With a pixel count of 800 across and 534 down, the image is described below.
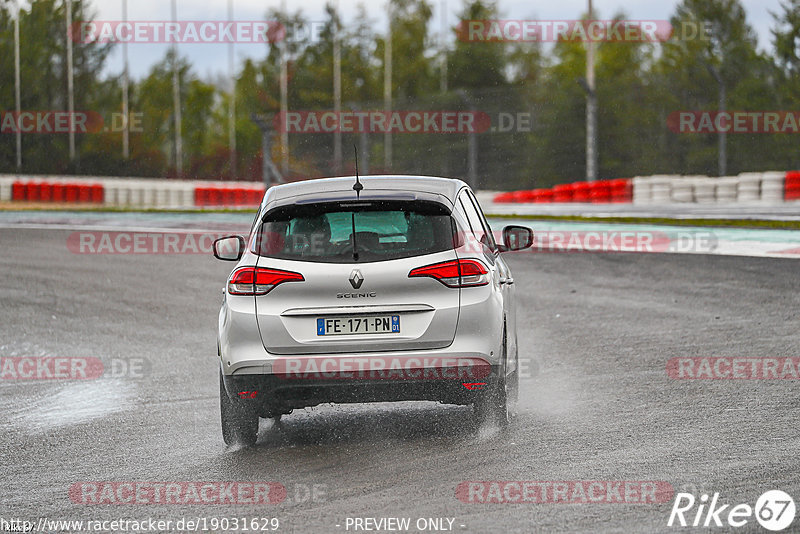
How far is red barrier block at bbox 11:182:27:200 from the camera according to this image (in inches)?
1827

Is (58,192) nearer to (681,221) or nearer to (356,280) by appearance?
(681,221)

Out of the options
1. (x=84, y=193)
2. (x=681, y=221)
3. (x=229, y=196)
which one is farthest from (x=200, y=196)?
(x=681, y=221)

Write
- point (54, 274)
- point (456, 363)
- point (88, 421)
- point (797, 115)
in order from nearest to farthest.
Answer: point (456, 363)
point (88, 421)
point (54, 274)
point (797, 115)

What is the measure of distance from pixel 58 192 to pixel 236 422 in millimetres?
40465

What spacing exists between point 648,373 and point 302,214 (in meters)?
3.78

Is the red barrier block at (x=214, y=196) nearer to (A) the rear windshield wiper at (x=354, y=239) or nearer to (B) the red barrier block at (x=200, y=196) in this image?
(B) the red barrier block at (x=200, y=196)

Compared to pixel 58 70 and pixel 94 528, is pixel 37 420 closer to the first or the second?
pixel 94 528

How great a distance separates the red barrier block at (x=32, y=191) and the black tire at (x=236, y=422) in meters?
40.6

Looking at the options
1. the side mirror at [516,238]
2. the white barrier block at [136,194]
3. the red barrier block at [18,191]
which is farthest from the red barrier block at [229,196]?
the side mirror at [516,238]

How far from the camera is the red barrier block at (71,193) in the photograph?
1799 inches

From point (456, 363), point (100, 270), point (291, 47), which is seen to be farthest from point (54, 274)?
point (291, 47)

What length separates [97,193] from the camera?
154ft

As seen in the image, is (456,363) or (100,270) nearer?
(456,363)

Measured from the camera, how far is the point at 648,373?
980 centimetres
